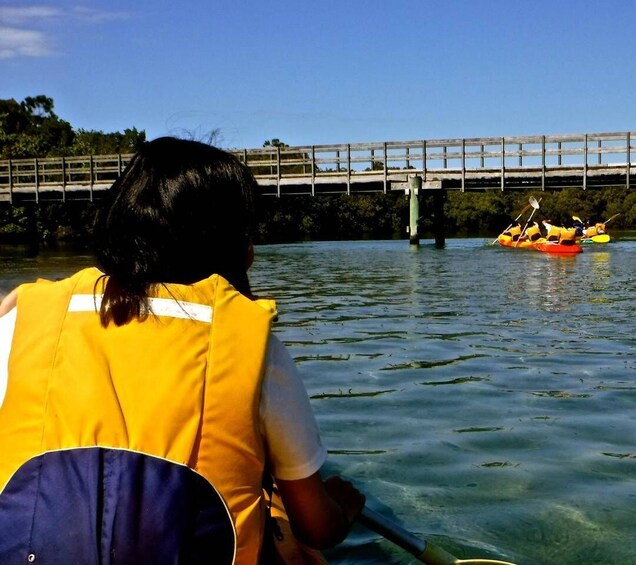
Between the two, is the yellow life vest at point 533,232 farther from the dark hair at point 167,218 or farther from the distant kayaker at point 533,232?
the dark hair at point 167,218

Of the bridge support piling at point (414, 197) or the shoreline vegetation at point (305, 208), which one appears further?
the shoreline vegetation at point (305, 208)

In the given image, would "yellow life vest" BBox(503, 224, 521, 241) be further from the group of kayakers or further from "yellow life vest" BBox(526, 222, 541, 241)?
"yellow life vest" BBox(526, 222, 541, 241)

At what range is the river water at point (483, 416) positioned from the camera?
381 cm

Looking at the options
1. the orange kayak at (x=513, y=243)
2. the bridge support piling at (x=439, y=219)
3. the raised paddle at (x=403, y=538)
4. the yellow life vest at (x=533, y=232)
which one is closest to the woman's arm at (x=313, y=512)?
Answer: the raised paddle at (x=403, y=538)

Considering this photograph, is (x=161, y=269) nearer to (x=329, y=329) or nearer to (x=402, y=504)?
(x=402, y=504)

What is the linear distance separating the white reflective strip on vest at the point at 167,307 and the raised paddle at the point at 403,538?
87cm

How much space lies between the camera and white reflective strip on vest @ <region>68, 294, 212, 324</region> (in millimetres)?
1974

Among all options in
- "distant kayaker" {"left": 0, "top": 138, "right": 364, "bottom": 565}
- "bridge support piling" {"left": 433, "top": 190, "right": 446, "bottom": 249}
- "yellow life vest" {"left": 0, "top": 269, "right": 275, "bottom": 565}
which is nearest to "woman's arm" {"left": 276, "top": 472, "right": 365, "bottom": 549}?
"distant kayaker" {"left": 0, "top": 138, "right": 364, "bottom": 565}

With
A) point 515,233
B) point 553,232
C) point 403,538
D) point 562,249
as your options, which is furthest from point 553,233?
point 403,538

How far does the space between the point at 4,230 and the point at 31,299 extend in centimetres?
5269

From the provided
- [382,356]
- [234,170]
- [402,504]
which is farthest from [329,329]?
[234,170]

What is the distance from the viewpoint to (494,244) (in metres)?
36.9

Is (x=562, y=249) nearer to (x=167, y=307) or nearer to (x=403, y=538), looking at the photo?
(x=403, y=538)

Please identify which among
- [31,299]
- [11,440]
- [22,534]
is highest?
[31,299]
